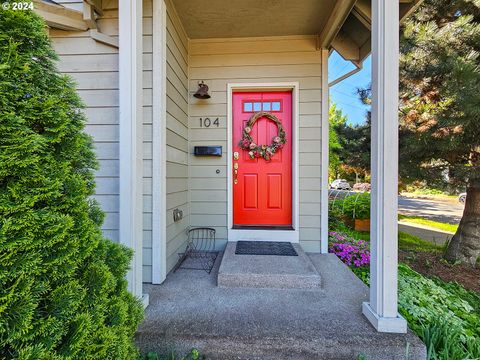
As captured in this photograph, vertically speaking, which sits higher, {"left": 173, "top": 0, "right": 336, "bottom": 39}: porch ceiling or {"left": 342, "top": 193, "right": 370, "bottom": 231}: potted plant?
{"left": 173, "top": 0, "right": 336, "bottom": 39}: porch ceiling

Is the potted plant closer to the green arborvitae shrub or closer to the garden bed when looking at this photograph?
the garden bed

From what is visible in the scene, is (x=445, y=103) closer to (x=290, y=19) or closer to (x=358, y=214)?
(x=290, y=19)

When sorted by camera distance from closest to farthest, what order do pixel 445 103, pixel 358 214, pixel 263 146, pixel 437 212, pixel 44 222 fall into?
1. pixel 44 222
2. pixel 445 103
3. pixel 263 146
4. pixel 358 214
5. pixel 437 212

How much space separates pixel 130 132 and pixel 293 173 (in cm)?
191

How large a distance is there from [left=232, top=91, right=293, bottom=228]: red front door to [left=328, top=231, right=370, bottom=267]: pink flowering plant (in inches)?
25.7

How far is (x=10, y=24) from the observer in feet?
2.62

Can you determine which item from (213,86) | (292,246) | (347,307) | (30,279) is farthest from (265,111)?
(30,279)

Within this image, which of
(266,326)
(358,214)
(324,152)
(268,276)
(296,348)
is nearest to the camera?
(296,348)

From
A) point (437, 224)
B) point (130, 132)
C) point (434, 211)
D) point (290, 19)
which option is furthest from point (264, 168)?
point (434, 211)

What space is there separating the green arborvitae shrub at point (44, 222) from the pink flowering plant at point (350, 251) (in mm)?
2467

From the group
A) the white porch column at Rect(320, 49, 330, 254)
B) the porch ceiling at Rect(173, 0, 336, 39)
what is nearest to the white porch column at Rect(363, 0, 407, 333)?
the porch ceiling at Rect(173, 0, 336, 39)

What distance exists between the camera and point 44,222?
792 mm

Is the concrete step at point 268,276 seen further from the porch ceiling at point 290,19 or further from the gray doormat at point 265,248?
the porch ceiling at point 290,19

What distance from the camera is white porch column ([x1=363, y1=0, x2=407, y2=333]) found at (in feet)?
4.64
